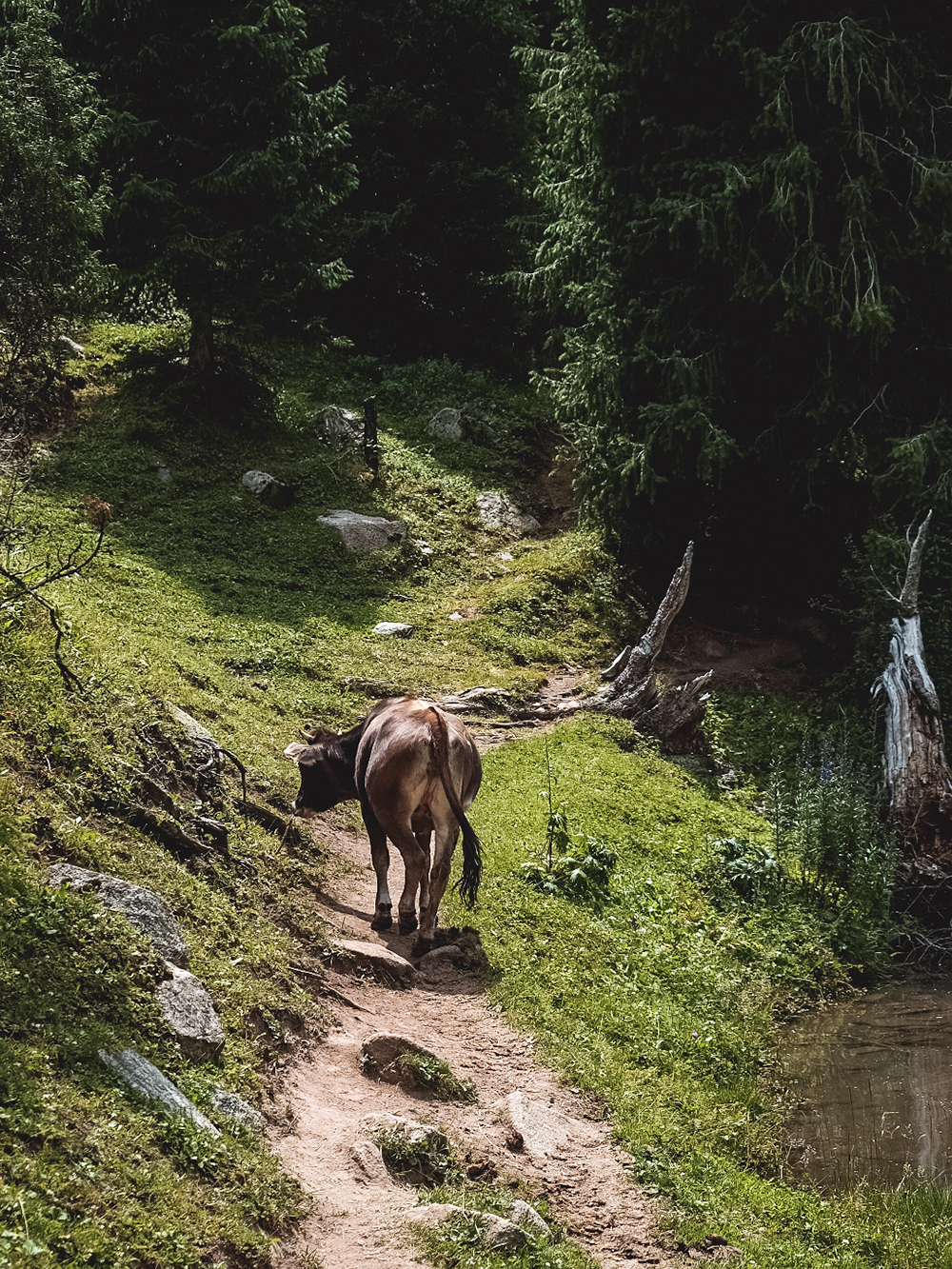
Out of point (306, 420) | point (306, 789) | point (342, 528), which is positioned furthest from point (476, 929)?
point (306, 420)

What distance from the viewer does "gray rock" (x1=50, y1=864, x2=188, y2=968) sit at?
6930 mm

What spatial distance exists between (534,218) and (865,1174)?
1048 inches

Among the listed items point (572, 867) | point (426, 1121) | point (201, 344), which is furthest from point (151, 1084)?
point (201, 344)

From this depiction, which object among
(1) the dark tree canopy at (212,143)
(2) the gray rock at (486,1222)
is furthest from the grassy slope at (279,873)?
(1) the dark tree canopy at (212,143)

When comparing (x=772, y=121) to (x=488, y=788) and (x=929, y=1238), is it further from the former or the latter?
(x=929, y=1238)

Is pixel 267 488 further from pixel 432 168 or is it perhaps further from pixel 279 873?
pixel 279 873

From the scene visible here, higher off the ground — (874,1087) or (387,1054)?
(387,1054)

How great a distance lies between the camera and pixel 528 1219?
20.9 feet

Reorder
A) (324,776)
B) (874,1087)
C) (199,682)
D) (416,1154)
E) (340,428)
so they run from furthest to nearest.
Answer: (340,428) → (199,682) → (324,776) → (874,1087) → (416,1154)

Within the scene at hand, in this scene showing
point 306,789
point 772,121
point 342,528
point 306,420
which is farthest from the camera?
point 306,420

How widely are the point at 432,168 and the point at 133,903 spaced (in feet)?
91.4

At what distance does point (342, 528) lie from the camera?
23.2 metres

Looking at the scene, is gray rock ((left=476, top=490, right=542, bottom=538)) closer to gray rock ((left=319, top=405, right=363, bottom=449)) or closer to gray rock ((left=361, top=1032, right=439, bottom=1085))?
gray rock ((left=319, top=405, right=363, bottom=449))

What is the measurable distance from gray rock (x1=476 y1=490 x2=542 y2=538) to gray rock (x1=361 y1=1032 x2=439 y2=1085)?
18698 millimetres
